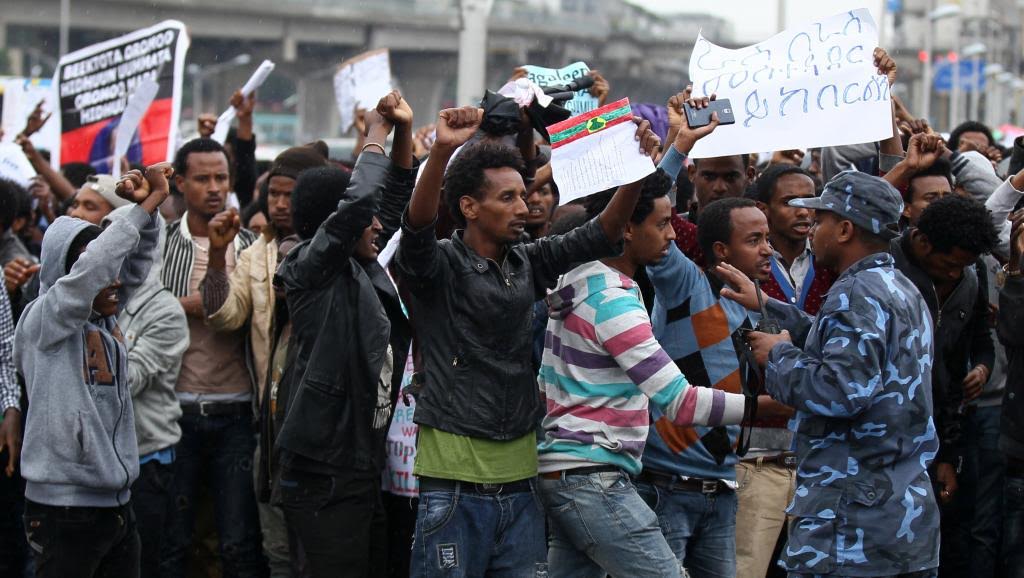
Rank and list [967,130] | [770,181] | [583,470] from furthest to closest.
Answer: [967,130], [770,181], [583,470]

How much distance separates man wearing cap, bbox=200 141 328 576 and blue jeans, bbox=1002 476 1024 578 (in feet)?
11.2

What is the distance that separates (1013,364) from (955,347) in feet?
0.89

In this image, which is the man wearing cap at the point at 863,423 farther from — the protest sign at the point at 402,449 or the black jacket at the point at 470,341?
the protest sign at the point at 402,449

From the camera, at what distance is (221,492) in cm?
676

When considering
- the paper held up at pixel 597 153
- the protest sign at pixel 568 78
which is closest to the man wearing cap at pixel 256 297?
the protest sign at pixel 568 78

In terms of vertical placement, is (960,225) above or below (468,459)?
above

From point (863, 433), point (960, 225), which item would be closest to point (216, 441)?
point (863, 433)

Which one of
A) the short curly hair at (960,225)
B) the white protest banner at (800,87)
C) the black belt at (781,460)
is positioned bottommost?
the black belt at (781,460)

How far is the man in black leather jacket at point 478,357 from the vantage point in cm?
455

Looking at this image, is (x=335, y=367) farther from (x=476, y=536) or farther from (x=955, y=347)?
(x=955, y=347)

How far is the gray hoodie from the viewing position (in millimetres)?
6348

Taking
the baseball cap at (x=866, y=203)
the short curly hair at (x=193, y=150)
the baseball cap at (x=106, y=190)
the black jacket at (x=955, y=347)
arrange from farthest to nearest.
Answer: the short curly hair at (x=193, y=150)
the baseball cap at (x=106, y=190)
the black jacket at (x=955, y=347)
the baseball cap at (x=866, y=203)

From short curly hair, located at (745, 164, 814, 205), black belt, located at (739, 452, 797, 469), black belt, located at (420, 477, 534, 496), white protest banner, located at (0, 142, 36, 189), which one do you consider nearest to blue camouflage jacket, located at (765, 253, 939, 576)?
black belt, located at (420, 477, 534, 496)

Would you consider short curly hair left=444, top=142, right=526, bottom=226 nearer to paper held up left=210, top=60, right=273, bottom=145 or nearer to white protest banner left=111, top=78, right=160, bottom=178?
paper held up left=210, top=60, right=273, bottom=145
